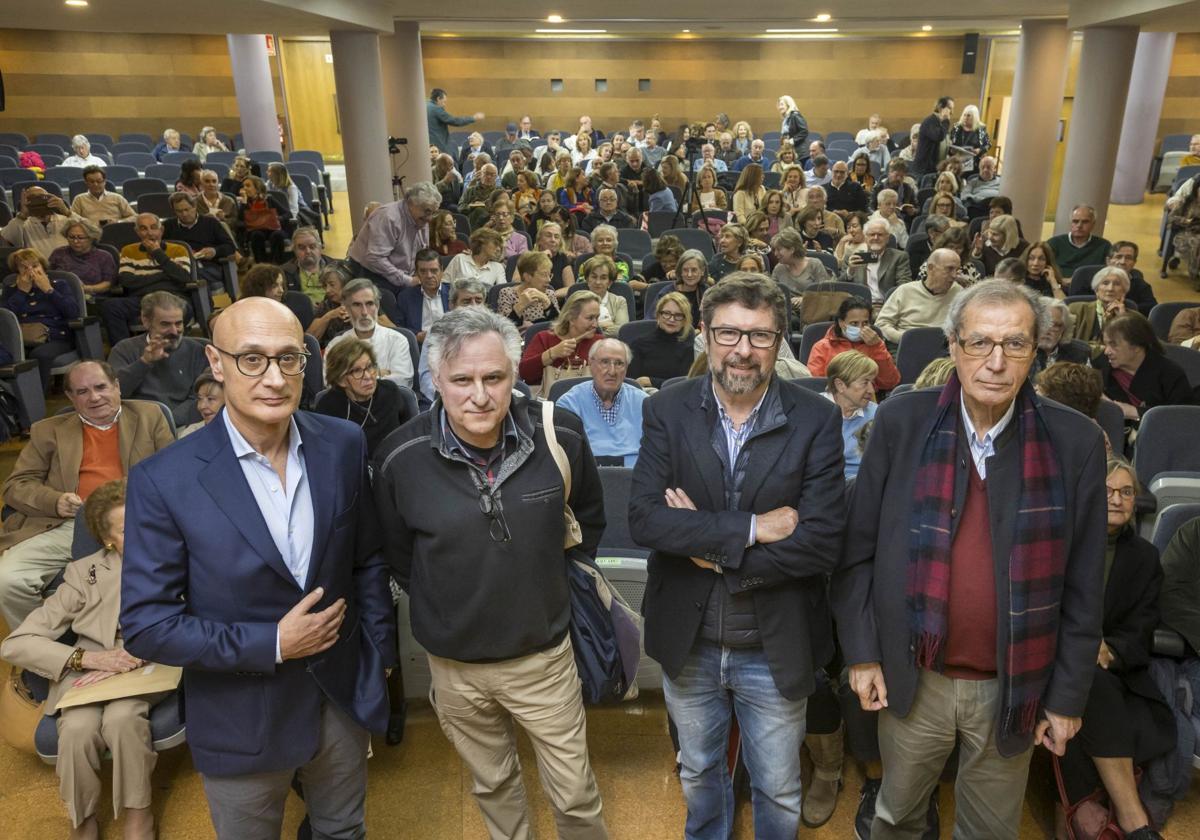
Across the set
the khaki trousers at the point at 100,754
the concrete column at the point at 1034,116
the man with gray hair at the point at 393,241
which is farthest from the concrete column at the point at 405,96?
the khaki trousers at the point at 100,754

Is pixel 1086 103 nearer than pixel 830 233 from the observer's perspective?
No

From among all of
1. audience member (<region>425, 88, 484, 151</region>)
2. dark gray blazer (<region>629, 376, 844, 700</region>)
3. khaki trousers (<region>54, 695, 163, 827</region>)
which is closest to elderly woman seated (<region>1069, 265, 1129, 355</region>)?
dark gray blazer (<region>629, 376, 844, 700</region>)

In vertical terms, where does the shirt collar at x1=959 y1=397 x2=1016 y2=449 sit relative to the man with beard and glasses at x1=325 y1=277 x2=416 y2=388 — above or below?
above

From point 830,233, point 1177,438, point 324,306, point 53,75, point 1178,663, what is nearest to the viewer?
point 1178,663

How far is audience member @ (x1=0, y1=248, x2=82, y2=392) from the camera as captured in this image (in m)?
5.48

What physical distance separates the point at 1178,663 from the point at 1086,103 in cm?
827

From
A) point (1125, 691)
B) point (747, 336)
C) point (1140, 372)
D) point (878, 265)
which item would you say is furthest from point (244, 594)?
point (878, 265)

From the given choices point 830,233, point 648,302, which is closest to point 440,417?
point 648,302

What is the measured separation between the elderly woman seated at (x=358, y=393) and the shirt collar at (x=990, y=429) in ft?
8.28

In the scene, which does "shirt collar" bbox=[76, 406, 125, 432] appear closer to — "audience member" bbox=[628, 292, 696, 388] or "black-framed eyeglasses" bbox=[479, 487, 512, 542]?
"black-framed eyeglasses" bbox=[479, 487, 512, 542]

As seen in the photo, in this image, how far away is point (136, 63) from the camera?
16.7 metres

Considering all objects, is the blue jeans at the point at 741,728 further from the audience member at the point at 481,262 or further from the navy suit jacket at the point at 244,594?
the audience member at the point at 481,262

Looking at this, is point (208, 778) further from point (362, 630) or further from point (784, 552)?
point (784, 552)

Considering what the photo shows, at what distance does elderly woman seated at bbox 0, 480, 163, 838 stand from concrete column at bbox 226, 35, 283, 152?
40.9 ft
